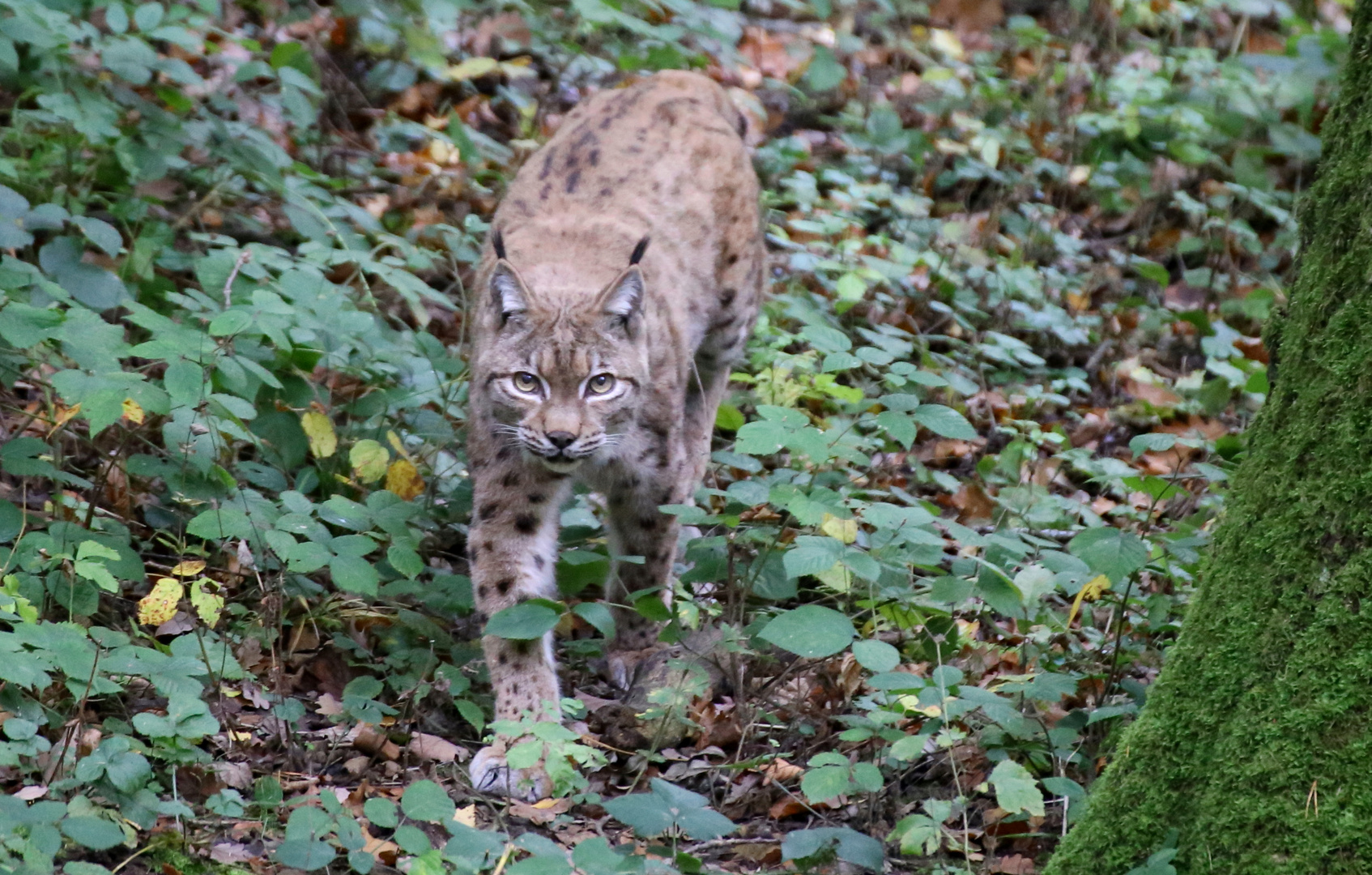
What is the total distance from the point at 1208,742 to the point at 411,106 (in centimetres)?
659

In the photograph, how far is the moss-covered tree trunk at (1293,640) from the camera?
2.56m

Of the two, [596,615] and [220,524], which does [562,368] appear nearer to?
[596,615]

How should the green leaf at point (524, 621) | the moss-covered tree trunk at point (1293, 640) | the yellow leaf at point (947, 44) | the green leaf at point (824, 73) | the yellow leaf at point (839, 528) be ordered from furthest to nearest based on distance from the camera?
the yellow leaf at point (947, 44) → the green leaf at point (824, 73) → the yellow leaf at point (839, 528) → the green leaf at point (524, 621) → the moss-covered tree trunk at point (1293, 640)

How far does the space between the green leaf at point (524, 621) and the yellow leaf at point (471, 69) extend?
14.5 ft

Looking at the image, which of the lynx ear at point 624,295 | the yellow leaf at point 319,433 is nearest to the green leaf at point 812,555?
the lynx ear at point 624,295

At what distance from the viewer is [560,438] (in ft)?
14.3

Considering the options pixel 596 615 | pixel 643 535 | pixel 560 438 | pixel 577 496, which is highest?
pixel 560 438

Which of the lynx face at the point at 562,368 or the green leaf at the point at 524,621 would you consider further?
the lynx face at the point at 562,368

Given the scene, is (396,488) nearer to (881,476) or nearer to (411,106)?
(881,476)

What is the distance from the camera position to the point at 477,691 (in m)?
4.52

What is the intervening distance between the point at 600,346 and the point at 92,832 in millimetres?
2221

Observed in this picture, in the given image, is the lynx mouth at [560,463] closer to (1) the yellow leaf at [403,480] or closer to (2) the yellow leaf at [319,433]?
(1) the yellow leaf at [403,480]

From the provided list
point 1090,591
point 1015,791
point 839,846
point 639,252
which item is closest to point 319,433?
point 639,252

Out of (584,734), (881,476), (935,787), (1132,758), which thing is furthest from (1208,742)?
(881,476)
